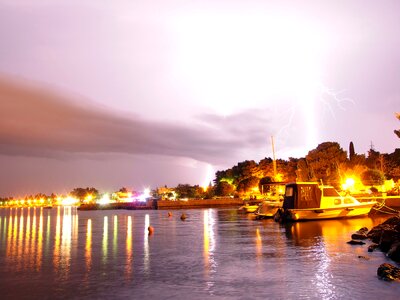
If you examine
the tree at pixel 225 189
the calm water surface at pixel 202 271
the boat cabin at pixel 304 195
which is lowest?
the calm water surface at pixel 202 271

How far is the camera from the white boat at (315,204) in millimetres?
43281

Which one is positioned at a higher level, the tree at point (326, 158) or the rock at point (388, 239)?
the tree at point (326, 158)

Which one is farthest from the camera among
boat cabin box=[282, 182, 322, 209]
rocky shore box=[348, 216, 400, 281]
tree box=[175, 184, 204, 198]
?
tree box=[175, 184, 204, 198]

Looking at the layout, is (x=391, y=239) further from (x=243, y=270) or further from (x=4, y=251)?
(x=4, y=251)

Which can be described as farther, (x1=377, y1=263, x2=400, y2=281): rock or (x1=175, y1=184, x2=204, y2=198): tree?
(x1=175, y1=184, x2=204, y2=198): tree

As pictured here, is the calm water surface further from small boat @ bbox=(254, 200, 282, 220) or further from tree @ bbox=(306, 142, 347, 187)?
tree @ bbox=(306, 142, 347, 187)

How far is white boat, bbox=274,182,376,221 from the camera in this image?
43.3 m

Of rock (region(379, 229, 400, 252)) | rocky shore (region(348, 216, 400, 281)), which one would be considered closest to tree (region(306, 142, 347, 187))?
rocky shore (region(348, 216, 400, 281))

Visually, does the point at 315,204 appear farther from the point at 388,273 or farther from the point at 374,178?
the point at 388,273

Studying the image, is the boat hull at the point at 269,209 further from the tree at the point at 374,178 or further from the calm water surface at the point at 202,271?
the calm water surface at the point at 202,271

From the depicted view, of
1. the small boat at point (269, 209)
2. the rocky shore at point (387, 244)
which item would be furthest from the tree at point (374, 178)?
the rocky shore at point (387, 244)

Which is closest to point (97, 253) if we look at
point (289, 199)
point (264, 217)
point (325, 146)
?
point (289, 199)

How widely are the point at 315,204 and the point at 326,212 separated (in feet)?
6.06

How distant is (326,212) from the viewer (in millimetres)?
44219
